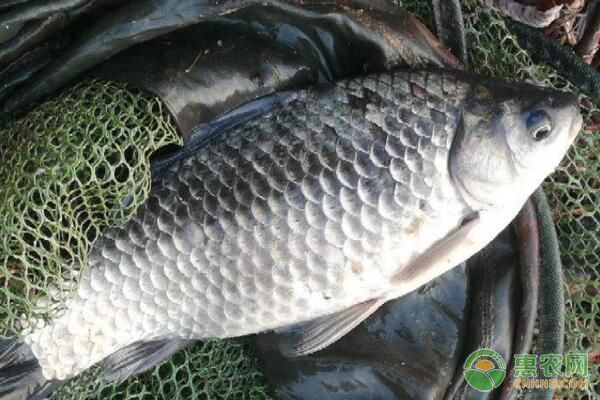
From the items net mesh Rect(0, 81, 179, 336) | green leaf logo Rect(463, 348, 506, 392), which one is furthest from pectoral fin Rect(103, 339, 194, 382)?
green leaf logo Rect(463, 348, 506, 392)

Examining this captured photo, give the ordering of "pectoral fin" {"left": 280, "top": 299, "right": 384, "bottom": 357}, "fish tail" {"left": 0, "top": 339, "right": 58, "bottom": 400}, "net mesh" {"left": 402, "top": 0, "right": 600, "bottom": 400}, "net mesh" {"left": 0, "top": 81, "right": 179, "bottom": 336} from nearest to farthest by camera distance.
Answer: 1. "net mesh" {"left": 0, "top": 81, "right": 179, "bottom": 336}
2. "fish tail" {"left": 0, "top": 339, "right": 58, "bottom": 400}
3. "pectoral fin" {"left": 280, "top": 299, "right": 384, "bottom": 357}
4. "net mesh" {"left": 402, "top": 0, "right": 600, "bottom": 400}

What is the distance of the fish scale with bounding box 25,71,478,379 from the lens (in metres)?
1.85

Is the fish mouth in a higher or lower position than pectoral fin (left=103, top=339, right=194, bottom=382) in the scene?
higher

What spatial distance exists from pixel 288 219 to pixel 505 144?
58 cm

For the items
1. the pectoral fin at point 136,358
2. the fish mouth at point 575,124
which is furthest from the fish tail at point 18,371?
the fish mouth at point 575,124

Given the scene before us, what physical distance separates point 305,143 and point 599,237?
0.95 metres

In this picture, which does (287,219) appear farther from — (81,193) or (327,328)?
(81,193)

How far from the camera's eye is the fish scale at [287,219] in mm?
1848

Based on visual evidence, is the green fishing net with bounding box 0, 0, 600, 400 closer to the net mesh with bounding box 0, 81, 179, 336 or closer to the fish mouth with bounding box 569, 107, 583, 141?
the net mesh with bounding box 0, 81, 179, 336

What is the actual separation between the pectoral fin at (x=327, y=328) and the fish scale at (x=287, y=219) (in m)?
0.11

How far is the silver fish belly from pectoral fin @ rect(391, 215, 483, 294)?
0.02m

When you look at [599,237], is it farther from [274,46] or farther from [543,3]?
[274,46]

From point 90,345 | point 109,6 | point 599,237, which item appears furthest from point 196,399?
point 599,237

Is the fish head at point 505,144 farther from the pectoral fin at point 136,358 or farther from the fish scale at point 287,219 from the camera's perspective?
the pectoral fin at point 136,358
